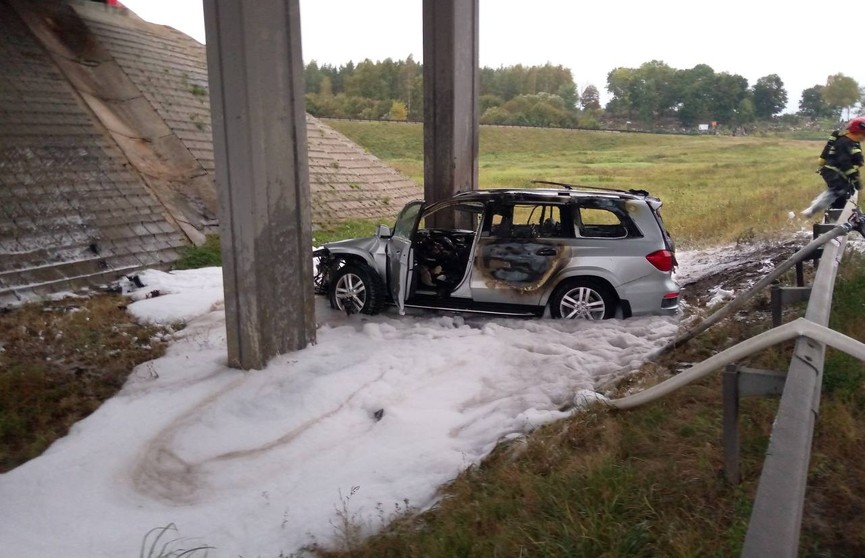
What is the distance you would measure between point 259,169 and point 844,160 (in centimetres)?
803

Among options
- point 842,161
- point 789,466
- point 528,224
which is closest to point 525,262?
point 528,224

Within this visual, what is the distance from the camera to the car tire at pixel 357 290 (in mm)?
8719

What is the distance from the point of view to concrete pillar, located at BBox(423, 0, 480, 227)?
1164 cm

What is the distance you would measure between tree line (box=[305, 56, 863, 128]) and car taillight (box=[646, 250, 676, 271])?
150 ft

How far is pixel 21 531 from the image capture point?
471 centimetres

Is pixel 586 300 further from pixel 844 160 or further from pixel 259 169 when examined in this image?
pixel 844 160

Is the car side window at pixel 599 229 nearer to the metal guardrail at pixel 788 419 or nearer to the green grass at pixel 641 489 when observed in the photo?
the green grass at pixel 641 489

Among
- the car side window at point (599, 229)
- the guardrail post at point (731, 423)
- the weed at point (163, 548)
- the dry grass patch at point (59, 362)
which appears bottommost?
the weed at point (163, 548)

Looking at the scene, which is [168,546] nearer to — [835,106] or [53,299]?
[53,299]

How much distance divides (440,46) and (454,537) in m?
9.43

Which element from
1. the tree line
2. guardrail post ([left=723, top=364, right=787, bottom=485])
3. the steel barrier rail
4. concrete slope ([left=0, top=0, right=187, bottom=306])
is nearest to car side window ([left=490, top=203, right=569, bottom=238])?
guardrail post ([left=723, top=364, right=787, bottom=485])

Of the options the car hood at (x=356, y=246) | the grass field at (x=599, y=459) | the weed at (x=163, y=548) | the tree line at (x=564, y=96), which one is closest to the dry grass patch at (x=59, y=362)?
the grass field at (x=599, y=459)

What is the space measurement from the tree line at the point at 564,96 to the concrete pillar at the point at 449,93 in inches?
1675

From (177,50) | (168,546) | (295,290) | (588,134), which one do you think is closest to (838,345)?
(168,546)
